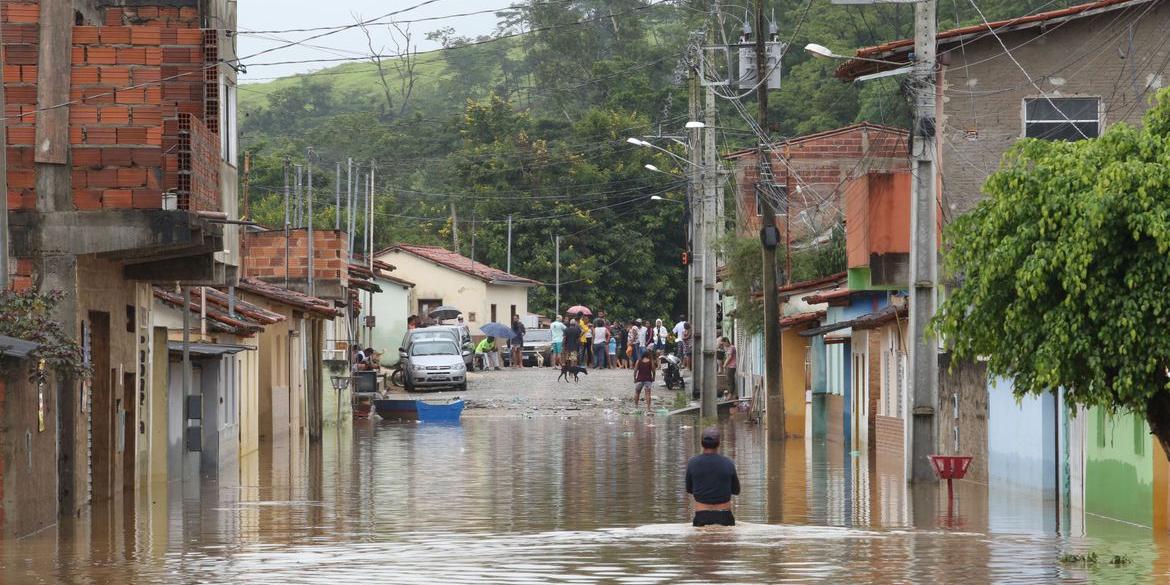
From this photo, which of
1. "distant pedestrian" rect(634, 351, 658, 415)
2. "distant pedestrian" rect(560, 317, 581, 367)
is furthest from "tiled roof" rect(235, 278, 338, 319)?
"distant pedestrian" rect(560, 317, 581, 367)

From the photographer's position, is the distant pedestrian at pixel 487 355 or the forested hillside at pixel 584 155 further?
the forested hillside at pixel 584 155

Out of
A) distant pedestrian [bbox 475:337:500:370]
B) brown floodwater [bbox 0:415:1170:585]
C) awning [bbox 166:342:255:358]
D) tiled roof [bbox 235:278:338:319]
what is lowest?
brown floodwater [bbox 0:415:1170:585]

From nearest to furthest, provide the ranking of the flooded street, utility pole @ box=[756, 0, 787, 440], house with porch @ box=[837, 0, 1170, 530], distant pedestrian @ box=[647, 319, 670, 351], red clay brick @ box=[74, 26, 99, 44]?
the flooded street → red clay brick @ box=[74, 26, 99, 44] → house with porch @ box=[837, 0, 1170, 530] → utility pole @ box=[756, 0, 787, 440] → distant pedestrian @ box=[647, 319, 670, 351]

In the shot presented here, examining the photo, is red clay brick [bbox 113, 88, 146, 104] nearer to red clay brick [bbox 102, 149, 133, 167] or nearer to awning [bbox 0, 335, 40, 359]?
red clay brick [bbox 102, 149, 133, 167]

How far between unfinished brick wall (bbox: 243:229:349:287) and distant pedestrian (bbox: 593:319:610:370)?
739 inches

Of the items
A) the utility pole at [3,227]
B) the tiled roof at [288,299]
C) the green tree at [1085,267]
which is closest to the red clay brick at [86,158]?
the utility pole at [3,227]

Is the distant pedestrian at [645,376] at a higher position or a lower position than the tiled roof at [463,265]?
lower

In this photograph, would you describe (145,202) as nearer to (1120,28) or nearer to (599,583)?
(599,583)

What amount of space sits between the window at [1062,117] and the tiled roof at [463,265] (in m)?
54.6

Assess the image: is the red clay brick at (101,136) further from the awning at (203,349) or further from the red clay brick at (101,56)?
the awning at (203,349)

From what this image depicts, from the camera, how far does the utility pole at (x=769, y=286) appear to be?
132 feet

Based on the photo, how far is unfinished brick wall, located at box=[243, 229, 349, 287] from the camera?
5256 centimetres

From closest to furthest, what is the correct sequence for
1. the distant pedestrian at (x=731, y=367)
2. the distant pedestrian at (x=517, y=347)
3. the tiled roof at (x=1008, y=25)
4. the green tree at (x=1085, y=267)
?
the green tree at (x=1085, y=267) → the tiled roof at (x=1008, y=25) → the distant pedestrian at (x=731, y=367) → the distant pedestrian at (x=517, y=347)

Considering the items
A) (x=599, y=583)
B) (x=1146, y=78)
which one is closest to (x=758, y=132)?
(x=1146, y=78)
